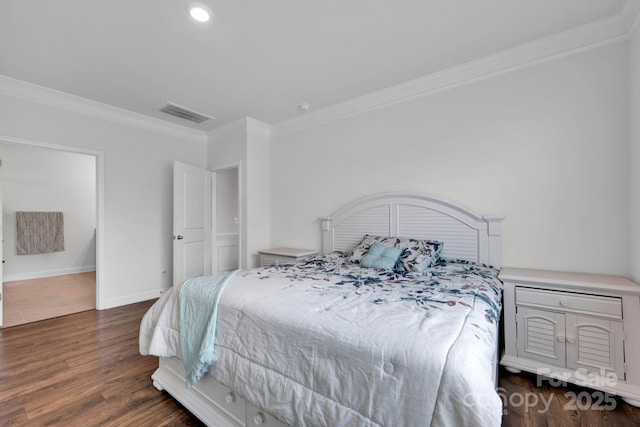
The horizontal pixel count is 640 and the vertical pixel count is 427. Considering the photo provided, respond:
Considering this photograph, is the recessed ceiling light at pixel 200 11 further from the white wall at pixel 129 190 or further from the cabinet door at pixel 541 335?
the cabinet door at pixel 541 335

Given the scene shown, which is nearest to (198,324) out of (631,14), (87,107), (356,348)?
(356,348)

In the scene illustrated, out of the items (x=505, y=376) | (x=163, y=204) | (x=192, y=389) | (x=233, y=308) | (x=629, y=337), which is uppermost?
(x=163, y=204)

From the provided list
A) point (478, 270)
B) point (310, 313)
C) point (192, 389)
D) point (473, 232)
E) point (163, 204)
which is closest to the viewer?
point (310, 313)

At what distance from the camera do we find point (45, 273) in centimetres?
539

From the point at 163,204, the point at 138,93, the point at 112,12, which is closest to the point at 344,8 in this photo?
the point at 112,12

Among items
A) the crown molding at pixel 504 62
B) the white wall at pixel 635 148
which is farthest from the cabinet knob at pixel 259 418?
the crown molding at pixel 504 62

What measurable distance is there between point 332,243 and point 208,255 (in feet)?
6.77

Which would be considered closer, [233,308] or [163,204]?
[233,308]

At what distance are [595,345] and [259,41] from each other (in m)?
3.22

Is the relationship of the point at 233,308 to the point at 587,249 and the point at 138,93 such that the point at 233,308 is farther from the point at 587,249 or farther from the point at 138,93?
the point at 138,93

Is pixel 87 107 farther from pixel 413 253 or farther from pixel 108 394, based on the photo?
pixel 413 253

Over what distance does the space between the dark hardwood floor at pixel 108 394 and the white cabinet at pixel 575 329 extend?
0.13m

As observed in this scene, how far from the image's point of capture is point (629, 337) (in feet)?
5.62

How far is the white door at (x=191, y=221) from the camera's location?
387 centimetres
